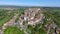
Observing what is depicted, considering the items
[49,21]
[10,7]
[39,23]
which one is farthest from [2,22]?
[49,21]

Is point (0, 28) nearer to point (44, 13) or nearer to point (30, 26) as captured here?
point (30, 26)

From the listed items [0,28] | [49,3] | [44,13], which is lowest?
[0,28]

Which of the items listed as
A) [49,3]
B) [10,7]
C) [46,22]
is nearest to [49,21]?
[46,22]

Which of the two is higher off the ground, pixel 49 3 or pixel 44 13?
pixel 49 3

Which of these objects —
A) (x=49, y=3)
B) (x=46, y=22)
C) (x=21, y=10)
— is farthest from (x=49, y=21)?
(x=21, y=10)

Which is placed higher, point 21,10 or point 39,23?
point 21,10

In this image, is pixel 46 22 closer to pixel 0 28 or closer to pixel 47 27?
pixel 47 27

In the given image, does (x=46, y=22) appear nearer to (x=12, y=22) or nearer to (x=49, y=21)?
(x=49, y=21)
